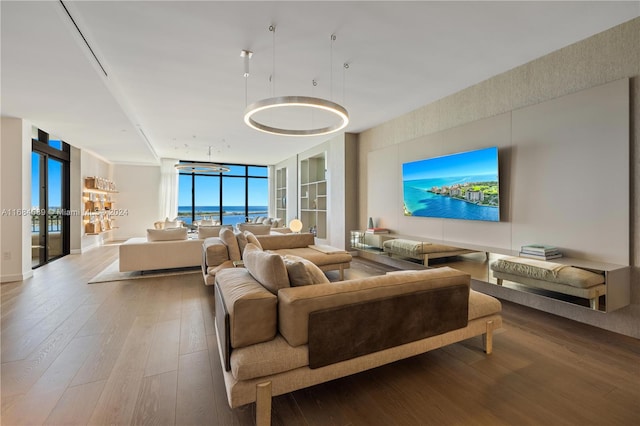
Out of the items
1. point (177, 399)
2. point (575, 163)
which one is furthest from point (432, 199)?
point (177, 399)

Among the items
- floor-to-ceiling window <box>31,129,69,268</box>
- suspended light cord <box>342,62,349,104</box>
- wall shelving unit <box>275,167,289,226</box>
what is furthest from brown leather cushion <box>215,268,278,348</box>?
wall shelving unit <box>275,167,289,226</box>

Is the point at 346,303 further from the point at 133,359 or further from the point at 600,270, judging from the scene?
the point at 600,270

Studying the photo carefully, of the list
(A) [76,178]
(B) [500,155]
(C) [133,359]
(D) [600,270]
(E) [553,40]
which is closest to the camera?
(C) [133,359]

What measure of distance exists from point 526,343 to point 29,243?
22.7 feet

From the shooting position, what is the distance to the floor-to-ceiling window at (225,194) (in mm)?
10461

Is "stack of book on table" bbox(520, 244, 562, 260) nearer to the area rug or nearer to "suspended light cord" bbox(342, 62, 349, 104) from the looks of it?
"suspended light cord" bbox(342, 62, 349, 104)

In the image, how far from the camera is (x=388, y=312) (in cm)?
180

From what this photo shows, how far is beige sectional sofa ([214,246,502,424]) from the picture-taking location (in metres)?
1.51

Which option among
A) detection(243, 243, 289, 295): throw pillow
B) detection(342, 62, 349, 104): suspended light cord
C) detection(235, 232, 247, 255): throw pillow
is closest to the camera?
detection(243, 243, 289, 295): throw pillow

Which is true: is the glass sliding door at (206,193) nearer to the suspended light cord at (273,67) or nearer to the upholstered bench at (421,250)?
the suspended light cord at (273,67)

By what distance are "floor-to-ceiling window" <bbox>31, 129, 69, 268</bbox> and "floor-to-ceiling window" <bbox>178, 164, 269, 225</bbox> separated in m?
3.67

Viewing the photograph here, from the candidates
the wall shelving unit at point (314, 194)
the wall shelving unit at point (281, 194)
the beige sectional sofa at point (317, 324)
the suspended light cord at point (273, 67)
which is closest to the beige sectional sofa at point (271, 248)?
the beige sectional sofa at point (317, 324)

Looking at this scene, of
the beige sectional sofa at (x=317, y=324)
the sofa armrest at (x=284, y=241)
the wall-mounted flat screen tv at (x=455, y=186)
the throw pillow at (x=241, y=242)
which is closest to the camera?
the beige sectional sofa at (x=317, y=324)

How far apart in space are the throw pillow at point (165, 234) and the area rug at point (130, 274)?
23.2 inches
